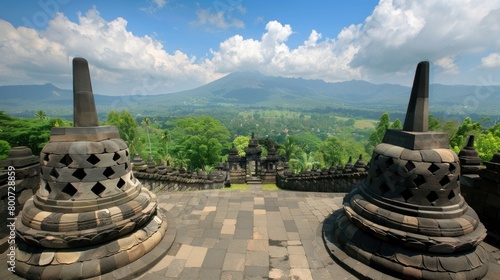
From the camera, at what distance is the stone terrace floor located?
412 cm

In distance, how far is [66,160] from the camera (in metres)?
4.11

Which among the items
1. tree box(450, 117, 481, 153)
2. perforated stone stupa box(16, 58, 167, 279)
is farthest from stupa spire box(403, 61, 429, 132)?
tree box(450, 117, 481, 153)

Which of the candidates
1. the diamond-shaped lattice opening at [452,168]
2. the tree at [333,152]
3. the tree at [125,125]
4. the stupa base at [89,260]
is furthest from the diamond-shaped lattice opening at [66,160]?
the tree at [333,152]

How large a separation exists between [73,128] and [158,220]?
2.64 metres

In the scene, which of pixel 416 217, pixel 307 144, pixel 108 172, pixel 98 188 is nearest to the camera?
pixel 416 217

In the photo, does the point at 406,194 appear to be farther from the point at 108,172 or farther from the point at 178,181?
the point at 178,181

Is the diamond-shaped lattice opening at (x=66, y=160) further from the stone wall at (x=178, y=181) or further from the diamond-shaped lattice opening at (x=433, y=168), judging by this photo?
the diamond-shaped lattice opening at (x=433, y=168)

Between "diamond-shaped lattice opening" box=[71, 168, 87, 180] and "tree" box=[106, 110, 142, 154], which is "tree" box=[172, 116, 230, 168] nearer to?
"tree" box=[106, 110, 142, 154]

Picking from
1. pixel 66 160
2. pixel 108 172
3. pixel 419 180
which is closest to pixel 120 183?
pixel 108 172

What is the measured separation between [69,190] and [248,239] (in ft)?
12.7

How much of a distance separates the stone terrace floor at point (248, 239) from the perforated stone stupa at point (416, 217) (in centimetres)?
60

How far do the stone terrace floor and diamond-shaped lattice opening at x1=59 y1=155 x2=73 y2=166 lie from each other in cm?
Answer: 210

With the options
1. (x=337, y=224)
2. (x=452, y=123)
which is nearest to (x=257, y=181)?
(x=337, y=224)

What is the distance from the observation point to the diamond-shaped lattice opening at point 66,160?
4.10 m
